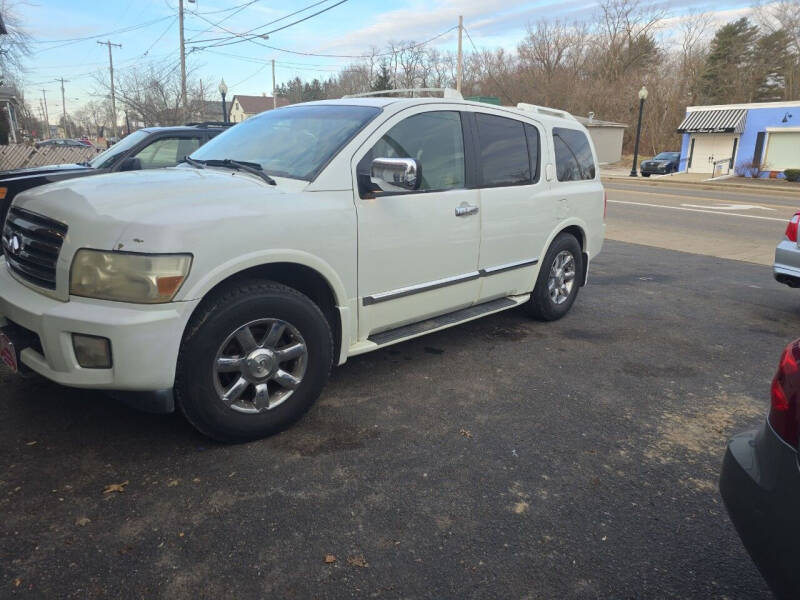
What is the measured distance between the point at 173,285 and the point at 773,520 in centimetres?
243

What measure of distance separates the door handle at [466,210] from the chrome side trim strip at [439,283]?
0.44 m

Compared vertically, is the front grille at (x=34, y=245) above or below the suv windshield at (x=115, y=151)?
below

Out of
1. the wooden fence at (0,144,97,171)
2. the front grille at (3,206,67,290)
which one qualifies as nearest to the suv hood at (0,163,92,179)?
the front grille at (3,206,67,290)

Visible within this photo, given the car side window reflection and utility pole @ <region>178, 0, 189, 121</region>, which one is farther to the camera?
utility pole @ <region>178, 0, 189, 121</region>

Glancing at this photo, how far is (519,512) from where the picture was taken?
2627mm

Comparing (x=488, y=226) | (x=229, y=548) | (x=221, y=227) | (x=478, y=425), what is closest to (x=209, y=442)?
(x=229, y=548)

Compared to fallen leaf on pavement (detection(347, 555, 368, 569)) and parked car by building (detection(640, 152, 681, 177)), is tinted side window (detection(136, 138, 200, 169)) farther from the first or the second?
parked car by building (detection(640, 152, 681, 177))

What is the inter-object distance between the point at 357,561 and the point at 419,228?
2137mm

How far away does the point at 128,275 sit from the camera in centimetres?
262

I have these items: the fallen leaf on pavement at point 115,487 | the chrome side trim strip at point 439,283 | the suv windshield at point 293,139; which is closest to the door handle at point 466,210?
the chrome side trim strip at point 439,283

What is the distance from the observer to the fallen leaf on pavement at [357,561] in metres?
2.27

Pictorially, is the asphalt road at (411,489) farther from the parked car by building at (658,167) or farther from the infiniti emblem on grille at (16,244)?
the parked car by building at (658,167)

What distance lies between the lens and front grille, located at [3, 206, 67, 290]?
9.16 feet

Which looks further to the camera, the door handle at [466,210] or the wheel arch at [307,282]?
the door handle at [466,210]
